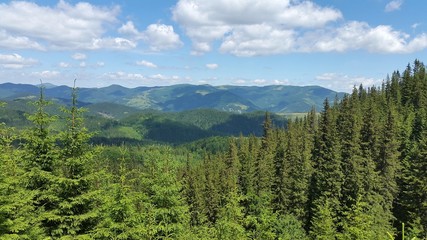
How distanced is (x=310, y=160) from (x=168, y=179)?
174ft

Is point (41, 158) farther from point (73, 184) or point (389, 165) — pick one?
point (389, 165)

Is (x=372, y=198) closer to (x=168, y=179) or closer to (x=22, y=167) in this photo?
(x=168, y=179)

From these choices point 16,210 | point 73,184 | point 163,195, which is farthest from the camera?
point 163,195

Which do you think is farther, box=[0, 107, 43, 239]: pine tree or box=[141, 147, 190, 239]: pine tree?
box=[141, 147, 190, 239]: pine tree

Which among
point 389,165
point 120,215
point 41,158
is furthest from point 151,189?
point 389,165

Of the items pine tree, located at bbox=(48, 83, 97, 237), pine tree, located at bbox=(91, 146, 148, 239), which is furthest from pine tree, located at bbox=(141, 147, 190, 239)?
pine tree, located at bbox=(48, 83, 97, 237)

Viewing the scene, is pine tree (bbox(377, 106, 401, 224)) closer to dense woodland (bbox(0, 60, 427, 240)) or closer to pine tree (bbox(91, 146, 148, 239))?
dense woodland (bbox(0, 60, 427, 240))

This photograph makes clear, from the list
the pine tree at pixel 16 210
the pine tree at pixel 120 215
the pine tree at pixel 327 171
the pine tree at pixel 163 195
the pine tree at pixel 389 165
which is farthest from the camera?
the pine tree at pixel 389 165

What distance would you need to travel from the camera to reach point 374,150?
61.2m

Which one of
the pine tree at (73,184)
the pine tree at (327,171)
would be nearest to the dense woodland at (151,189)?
the pine tree at (73,184)

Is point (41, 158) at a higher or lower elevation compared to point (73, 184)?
higher

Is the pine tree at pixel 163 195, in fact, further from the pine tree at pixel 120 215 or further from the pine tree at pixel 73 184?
the pine tree at pixel 73 184

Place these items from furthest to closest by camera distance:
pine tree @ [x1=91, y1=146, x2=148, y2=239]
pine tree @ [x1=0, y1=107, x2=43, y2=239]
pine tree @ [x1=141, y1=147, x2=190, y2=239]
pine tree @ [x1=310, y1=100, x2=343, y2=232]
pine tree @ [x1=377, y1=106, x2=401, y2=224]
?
pine tree @ [x1=377, y1=106, x2=401, y2=224], pine tree @ [x1=310, y1=100, x2=343, y2=232], pine tree @ [x1=141, y1=147, x2=190, y2=239], pine tree @ [x1=91, y1=146, x2=148, y2=239], pine tree @ [x1=0, y1=107, x2=43, y2=239]

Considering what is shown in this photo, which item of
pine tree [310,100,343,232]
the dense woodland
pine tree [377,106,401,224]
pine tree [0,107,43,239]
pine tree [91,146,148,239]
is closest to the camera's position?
pine tree [0,107,43,239]
